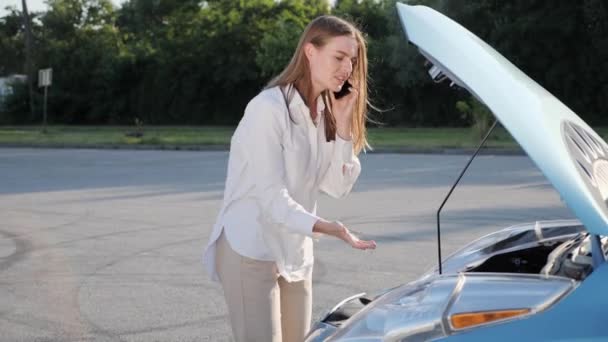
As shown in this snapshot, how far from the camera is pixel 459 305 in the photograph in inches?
80.8

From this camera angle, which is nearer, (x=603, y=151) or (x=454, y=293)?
(x=454, y=293)

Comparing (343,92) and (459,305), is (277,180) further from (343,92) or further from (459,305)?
(459,305)

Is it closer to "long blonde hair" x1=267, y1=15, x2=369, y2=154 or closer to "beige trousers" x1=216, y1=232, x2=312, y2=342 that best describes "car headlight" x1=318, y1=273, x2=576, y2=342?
"beige trousers" x1=216, y1=232, x2=312, y2=342

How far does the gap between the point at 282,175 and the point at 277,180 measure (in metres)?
0.03

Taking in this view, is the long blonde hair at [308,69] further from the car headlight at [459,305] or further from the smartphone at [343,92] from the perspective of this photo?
the car headlight at [459,305]

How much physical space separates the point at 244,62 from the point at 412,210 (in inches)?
1282

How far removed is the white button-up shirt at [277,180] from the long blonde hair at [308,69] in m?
0.04

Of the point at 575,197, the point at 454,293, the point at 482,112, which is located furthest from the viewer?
the point at 482,112

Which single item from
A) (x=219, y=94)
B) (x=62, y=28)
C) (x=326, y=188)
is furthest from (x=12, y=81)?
(x=326, y=188)

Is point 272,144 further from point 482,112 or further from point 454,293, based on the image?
point 482,112

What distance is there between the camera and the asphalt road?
5.73 metres

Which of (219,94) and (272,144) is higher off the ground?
(272,144)

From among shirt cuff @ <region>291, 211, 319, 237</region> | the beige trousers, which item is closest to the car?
the beige trousers

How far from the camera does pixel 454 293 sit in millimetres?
2121
